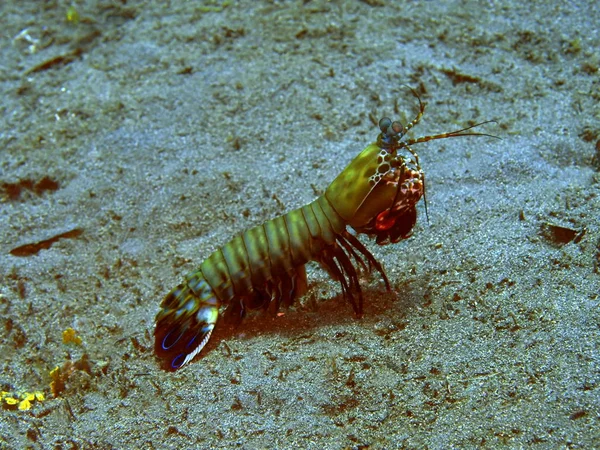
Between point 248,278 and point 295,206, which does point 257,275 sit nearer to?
point 248,278

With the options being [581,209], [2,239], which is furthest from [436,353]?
[2,239]

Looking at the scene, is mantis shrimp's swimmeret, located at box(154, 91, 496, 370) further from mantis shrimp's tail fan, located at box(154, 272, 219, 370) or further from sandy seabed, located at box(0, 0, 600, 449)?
sandy seabed, located at box(0, 0, 600, 449)

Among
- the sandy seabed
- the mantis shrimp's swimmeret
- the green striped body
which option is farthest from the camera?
the green striped body

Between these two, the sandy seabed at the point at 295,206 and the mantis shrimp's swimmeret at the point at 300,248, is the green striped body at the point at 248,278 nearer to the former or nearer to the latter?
the mantis shrimp's swimmeret at the point at 300,248

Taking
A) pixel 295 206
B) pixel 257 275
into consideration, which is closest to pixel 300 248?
pixel 257 275

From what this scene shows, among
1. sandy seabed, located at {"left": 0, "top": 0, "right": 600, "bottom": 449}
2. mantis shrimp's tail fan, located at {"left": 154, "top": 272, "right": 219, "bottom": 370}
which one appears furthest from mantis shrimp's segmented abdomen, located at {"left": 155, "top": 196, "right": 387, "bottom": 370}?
sandy seabed, located at {"left": 0, "top": 0, "right": 600, "bottom": 449}

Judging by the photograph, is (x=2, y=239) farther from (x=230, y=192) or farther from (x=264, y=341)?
(x=264, y=341)

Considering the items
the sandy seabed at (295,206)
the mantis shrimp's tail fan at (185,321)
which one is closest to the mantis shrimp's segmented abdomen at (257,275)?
the mantis shrimp's tail fan at (185,321)
